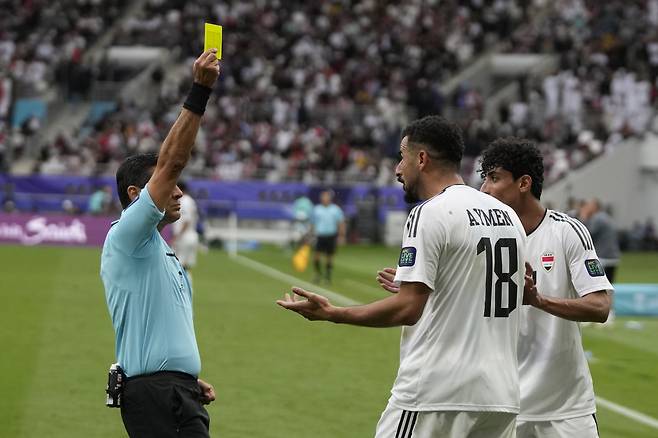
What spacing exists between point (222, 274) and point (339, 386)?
14954 mm

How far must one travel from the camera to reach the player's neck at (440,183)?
5.51 metres

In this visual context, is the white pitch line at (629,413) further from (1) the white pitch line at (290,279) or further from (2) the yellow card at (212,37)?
(1) the white pitch line at (290,279)

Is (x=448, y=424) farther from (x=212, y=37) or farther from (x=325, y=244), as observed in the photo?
(x=325, y=244)

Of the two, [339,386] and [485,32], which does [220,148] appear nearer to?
[485,32]

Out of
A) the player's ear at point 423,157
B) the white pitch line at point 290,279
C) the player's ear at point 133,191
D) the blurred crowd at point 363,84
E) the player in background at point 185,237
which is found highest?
the blurred crowd at point 363,84

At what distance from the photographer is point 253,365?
14320mm

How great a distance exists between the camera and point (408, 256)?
206 inches

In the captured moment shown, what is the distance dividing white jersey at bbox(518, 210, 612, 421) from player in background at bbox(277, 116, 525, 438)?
2.92 feet

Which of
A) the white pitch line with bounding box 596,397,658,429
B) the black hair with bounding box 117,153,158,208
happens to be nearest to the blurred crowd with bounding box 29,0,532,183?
the white pitch line with bounding box 596,397,658,429

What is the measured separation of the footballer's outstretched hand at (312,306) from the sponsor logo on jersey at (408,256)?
1.22 feet

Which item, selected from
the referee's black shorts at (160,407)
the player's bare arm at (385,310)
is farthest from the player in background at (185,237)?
the player's bare arm at (385,310)

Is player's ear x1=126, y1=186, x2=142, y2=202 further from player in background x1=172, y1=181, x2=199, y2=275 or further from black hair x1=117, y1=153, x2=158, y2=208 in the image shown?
player in background x1=172, y1=181, x2=199, y2=275

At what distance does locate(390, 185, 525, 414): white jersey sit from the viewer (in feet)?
17.3

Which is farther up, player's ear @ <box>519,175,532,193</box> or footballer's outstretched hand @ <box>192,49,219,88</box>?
footballer's outstretched hand @ <box>192,49,219,88</box>
